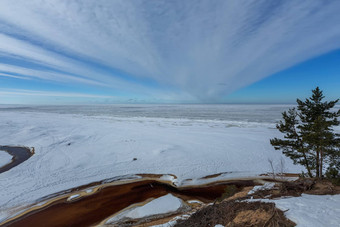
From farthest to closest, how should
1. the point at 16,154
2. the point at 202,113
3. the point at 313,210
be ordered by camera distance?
the point at 202,113 < the point at 16,154 < the point at 313,210

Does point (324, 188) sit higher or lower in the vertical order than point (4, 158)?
higher

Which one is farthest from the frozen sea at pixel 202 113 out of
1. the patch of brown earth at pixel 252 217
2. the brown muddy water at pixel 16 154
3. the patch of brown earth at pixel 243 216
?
the patch of brown earth at pixel 252 217

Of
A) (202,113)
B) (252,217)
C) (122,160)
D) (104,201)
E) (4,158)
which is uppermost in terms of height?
(202,113)

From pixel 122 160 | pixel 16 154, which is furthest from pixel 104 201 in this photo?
pixel 16 154

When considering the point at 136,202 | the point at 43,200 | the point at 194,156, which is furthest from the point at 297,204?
the point at 43,200

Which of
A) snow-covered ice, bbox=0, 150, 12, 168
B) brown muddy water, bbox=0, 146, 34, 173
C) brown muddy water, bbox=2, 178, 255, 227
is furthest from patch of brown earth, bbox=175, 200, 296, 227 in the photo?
snow-covered ice, bbox=0, 150, 12, 168

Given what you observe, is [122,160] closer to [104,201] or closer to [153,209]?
[104,201]

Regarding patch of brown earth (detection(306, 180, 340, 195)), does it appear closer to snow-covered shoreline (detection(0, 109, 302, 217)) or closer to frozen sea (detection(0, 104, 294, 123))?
snow-covered shoreline (detection(0, 109, 302, 217))
